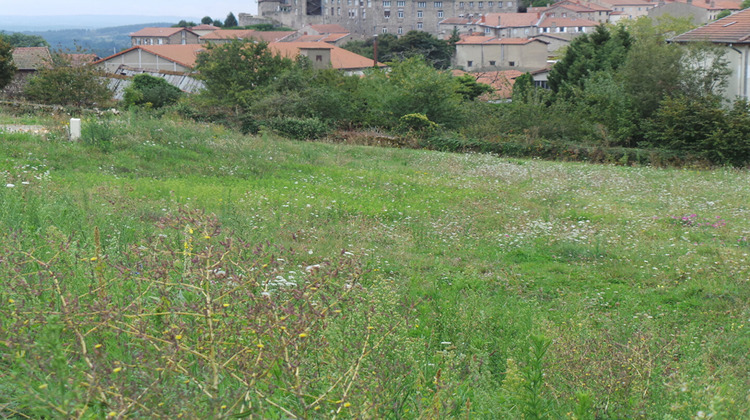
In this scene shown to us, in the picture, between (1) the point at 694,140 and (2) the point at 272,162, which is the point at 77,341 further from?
(1) the point at 694,140

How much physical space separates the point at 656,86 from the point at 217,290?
1036 inches

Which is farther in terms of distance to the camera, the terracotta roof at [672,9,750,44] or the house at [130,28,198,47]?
the house at [130,28,198,47]

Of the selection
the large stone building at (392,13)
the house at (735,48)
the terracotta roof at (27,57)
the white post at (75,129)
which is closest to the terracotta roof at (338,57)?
the terracotta roof at (27,57)

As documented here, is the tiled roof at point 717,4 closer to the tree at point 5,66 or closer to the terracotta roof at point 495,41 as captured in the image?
the terracotta roof at point 495,41

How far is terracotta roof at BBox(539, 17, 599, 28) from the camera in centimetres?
10962

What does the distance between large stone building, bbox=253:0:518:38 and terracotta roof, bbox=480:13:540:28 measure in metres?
14.7

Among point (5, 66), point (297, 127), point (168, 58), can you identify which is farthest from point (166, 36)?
point (297, 127)

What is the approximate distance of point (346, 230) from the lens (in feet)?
33.1

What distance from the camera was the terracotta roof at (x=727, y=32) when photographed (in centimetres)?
2712

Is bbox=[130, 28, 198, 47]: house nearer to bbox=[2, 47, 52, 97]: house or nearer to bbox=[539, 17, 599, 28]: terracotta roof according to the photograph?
bbox=[539, 17, 599, 28]: terracotta roof

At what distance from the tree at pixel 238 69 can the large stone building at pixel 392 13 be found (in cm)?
9912

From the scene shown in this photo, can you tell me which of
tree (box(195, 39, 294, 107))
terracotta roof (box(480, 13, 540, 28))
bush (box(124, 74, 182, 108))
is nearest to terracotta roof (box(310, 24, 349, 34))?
terracotta roof (box(480, 13, 540, 28))

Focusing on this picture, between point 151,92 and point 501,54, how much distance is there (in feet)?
196

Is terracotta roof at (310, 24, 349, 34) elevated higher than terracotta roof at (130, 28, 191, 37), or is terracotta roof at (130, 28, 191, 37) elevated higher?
terracotta roof at (310, 24, 349, 34)
